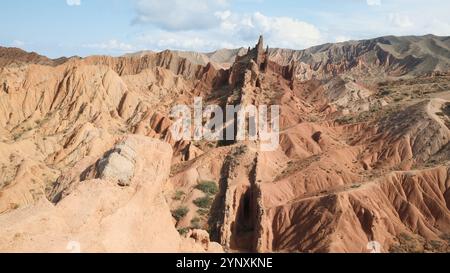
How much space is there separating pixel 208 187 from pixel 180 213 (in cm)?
458

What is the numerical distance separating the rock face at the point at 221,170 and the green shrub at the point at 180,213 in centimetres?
14

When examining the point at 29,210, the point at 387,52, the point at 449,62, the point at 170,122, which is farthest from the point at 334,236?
the point at 387,52

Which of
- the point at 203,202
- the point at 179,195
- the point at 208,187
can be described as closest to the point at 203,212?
the point at 203,202

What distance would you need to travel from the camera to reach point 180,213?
138ft

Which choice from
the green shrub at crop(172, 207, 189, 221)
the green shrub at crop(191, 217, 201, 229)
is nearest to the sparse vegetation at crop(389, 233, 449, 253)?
the green shrub at crop(191, 217, 201, 229)

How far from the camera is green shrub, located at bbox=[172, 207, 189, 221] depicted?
137 ft

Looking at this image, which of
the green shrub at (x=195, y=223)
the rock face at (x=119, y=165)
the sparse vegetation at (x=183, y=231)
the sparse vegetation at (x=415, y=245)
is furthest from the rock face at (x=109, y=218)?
the sparse vegetation at (x=415, y=245)

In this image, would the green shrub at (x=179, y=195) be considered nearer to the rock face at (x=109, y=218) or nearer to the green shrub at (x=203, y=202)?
the green shrub at (x=203, y=202)

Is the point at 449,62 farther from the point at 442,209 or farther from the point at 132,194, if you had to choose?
the point at 132,194

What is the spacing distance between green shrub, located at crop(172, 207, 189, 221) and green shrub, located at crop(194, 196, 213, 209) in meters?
1.26

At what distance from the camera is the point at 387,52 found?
187 meters

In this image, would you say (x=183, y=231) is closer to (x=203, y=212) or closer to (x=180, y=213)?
(x=180, y=213)

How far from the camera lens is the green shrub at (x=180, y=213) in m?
41.9

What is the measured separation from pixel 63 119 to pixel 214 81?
26.7 meters
